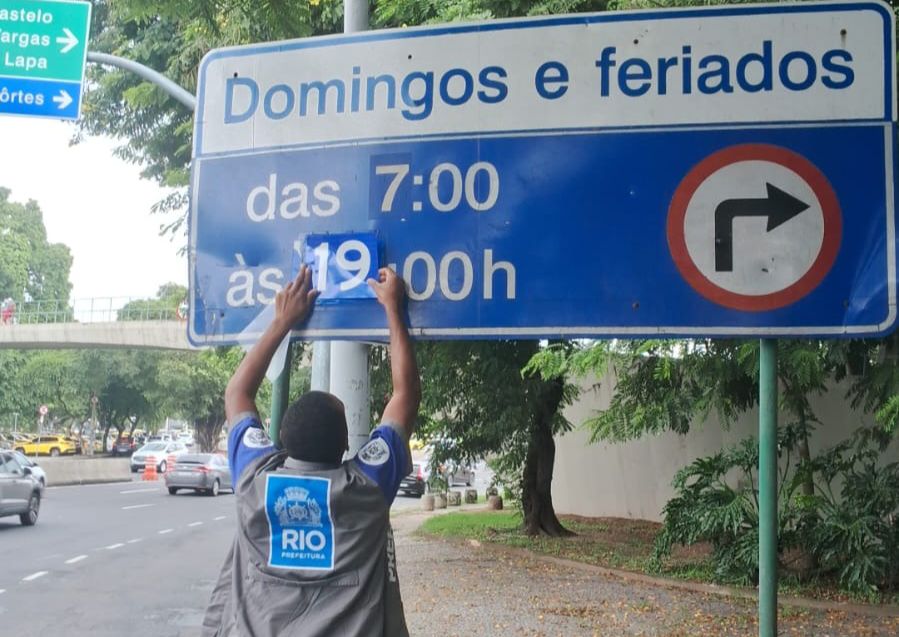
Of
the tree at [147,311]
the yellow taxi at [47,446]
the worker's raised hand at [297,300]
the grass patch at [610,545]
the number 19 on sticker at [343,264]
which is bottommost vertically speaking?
the yellow taxi at [47,446]

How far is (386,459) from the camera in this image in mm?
2496

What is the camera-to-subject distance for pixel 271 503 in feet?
7.79

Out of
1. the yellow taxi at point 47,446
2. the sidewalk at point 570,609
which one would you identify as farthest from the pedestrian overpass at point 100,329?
the sidewalk at point 570,609

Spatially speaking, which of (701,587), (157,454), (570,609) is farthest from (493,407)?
(157,454)

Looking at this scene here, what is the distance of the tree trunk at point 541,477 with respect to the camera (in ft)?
53.3

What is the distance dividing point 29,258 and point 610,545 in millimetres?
60482

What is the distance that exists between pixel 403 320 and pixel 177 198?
12988 millimetres

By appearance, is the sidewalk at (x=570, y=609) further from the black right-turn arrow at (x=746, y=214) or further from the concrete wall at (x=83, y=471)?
the concrete wall at (x=83, y=471)

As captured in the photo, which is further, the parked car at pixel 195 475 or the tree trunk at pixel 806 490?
the parked car at pixel 195 475

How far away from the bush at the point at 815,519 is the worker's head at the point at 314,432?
779cm

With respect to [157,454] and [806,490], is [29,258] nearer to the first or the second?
[157,454]

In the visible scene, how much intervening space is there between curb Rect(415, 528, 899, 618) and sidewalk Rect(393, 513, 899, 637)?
0.12 m

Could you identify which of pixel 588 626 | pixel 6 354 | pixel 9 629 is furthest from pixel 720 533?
pixel 6 354

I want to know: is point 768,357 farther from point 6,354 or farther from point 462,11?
point 6,354
